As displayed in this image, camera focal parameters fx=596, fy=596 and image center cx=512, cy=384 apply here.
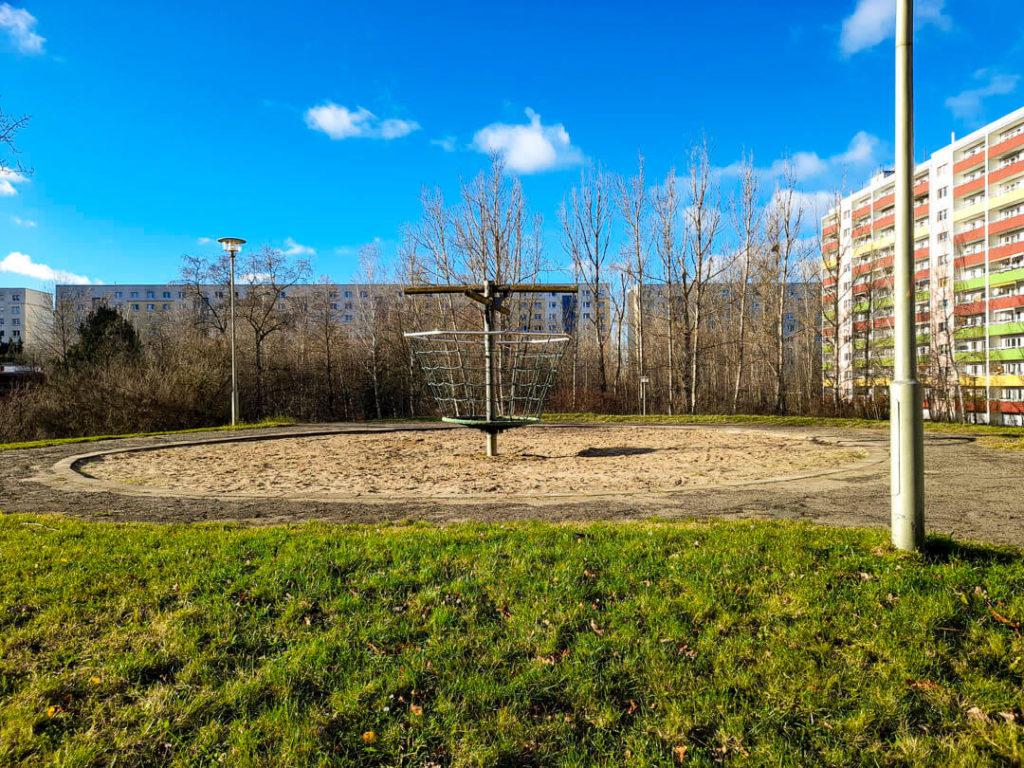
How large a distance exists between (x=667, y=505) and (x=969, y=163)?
198 feet

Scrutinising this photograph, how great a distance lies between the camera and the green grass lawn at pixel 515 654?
2668 millimetres

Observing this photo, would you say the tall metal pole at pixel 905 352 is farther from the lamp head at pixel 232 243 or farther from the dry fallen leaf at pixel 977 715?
the lamp head at pixel 232 243

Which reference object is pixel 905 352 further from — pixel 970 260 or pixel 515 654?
pixel 970 260

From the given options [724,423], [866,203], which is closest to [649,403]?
[724,423]

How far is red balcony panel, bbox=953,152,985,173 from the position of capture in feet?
161

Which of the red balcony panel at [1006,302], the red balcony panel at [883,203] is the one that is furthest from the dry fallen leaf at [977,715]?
the red balcony panel at [883,203]

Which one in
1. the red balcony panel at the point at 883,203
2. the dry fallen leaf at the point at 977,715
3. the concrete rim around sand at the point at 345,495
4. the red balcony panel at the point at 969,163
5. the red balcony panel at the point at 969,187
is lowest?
the dry fallen leaf at the point at 977,715

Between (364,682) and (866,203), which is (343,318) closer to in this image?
(866,203)

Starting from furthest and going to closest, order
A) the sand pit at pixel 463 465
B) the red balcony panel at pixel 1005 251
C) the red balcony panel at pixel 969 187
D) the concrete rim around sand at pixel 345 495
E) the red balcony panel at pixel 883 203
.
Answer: the red balcony panel at pixel 883 203 → the red balcony panel at pixel 969 187 → the red balcony panel at pixel 1005 251 → the sand pit at pixel 463 465 → the concrete rim around sand at pixel 345 495

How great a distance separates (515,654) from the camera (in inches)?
130

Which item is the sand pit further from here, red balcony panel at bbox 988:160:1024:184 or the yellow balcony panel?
red balcony panel at bbox 988:160:1024:184

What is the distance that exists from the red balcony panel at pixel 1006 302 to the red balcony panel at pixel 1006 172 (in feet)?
30.8

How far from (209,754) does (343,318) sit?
100718mm

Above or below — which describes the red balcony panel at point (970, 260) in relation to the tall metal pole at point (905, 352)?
above
